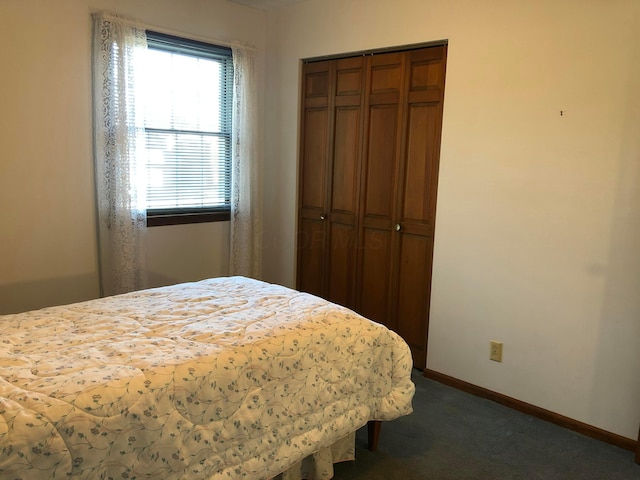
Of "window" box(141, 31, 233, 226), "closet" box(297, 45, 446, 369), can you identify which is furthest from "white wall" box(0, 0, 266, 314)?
"closet" box(297, 45, 446, 369)

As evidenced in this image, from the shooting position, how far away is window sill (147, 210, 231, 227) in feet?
11.6

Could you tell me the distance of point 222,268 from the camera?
4043 mm

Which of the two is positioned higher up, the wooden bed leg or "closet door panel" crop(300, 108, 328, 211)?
"closet door panel" crop(300, 108, 328, 211)

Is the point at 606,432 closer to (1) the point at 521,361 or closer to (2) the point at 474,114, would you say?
(1) the point at 521,361

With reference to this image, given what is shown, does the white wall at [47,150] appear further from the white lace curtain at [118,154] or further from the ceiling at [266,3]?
the ceiling at [266,3]

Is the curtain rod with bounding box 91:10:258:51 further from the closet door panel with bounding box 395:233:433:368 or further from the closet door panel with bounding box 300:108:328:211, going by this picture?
the closet door panel with bounding box 395:233:433:368

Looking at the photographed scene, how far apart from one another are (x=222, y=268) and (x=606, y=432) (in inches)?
108

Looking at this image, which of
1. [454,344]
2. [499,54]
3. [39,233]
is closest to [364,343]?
[454,344]

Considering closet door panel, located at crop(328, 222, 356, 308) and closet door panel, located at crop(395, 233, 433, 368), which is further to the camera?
closet door panel, located at crop(328, 222, 356, 308)

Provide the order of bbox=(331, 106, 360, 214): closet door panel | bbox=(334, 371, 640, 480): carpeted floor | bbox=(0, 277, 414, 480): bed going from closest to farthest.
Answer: bbox=(0, 277, 414, 480): bed
bbox=(334, 371, 640, 480): carpeted floor
bbox=(331, 106, 360, 214): closet door panel

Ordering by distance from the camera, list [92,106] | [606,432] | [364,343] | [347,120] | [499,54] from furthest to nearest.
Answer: [347,120], [92,106], [499,54], [606,432], [364,343]

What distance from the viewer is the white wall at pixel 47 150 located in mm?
2842

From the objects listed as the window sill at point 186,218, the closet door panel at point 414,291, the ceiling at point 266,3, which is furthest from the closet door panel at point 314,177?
the closet door panel at point 414,291

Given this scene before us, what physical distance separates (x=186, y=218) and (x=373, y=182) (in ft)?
4.49
